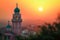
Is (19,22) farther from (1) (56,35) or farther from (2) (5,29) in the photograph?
(1) (56,35)

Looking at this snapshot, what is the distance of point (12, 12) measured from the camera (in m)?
2.58

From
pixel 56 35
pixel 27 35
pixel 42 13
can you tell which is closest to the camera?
pixel 56 35

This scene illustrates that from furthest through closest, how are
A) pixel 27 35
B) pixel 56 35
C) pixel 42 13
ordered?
pixel 42 13 < pixel 27 35 < pixel 56 35

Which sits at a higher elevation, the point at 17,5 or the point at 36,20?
the point at 17,5

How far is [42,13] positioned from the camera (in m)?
2.56

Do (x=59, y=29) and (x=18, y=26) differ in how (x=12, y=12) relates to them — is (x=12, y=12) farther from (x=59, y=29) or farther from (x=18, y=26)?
(x=59, y=29)

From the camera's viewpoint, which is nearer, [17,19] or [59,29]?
[59,29]

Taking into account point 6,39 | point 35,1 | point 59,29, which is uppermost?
point 35,1

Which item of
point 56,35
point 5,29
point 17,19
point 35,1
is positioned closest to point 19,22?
point 17,19

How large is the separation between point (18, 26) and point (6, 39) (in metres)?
0.24

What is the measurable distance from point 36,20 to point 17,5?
1.12 ft

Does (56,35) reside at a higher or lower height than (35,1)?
lower

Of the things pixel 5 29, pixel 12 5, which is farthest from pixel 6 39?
pixel 12 5

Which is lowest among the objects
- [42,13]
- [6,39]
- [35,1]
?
[6,39]
